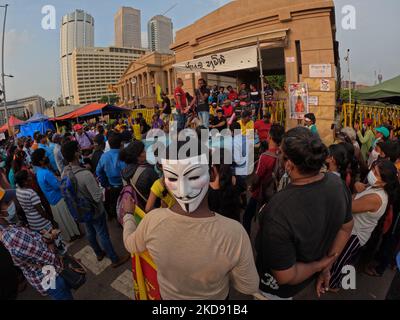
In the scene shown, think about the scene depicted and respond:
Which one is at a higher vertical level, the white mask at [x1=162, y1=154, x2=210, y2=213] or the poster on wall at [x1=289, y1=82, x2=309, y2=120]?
the poster on wall at [x1=289, y1=82, x2=309, y2=120]

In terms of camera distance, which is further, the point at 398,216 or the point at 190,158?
the point at 398,216

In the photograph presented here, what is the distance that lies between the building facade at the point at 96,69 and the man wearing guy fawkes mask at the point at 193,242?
65.4 m

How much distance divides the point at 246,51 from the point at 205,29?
6.31 m

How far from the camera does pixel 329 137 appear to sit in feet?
30.7

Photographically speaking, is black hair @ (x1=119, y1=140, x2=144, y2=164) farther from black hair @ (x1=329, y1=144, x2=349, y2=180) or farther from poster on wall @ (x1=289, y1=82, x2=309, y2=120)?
poster on wall @ (x1=289, y1=82, x2=309, y2=120)

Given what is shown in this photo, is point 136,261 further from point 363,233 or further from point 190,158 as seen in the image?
point 363,233

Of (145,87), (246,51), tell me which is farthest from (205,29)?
(145,87)

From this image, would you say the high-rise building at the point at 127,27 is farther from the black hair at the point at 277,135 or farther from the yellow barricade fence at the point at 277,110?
the black hair at the point at 277,135

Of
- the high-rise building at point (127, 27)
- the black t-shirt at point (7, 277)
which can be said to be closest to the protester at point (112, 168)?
the black t-shirt at point (7, 277)

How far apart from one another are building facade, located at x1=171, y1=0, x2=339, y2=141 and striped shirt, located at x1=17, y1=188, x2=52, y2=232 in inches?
316

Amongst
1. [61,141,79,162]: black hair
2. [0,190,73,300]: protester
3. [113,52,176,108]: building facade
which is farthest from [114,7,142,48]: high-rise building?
[0,190,73,300]: protester

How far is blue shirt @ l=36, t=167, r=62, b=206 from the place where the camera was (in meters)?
4.34

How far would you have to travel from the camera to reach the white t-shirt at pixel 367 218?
252 cm

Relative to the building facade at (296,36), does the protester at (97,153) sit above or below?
below
